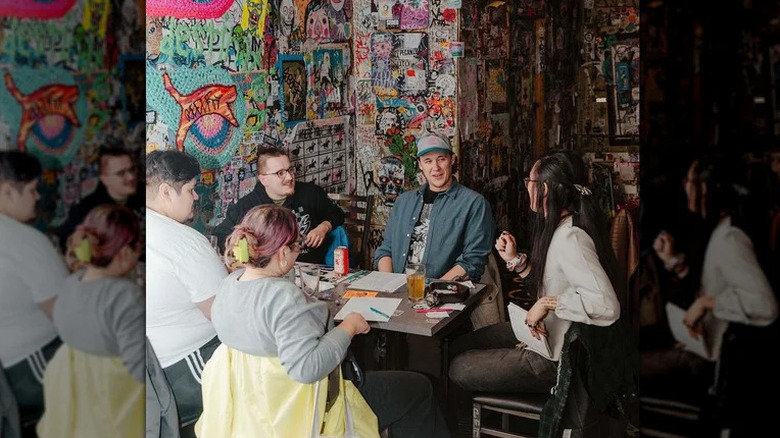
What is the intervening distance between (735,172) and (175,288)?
218 cm

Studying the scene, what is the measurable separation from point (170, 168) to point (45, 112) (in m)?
1.82

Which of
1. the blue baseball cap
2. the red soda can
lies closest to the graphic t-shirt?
the blue baseball cap

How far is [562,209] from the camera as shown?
2.41 m

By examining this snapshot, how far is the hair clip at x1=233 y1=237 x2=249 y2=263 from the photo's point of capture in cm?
260

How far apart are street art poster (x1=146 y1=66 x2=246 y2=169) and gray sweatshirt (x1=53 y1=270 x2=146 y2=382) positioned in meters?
1.78

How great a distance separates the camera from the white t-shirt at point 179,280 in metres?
2.66

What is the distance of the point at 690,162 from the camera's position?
0.80 metres

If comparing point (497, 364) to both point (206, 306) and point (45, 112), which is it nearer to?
point (206, 306)

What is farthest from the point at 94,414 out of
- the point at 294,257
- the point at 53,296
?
the point at 294,257

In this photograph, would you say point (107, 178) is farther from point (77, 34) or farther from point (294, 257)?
point (294, 257)

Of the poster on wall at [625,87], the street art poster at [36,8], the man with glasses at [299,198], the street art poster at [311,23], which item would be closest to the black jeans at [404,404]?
the man with glasses at [299,198]

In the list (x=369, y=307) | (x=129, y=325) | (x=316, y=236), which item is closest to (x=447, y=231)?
(x=369, y=307)

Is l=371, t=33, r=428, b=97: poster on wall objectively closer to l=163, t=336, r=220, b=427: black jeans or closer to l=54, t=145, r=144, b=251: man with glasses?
l=163, t=336, r=220, b=427: black jeans

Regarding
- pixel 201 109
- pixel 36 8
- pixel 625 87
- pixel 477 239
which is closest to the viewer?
pixel 36 8
